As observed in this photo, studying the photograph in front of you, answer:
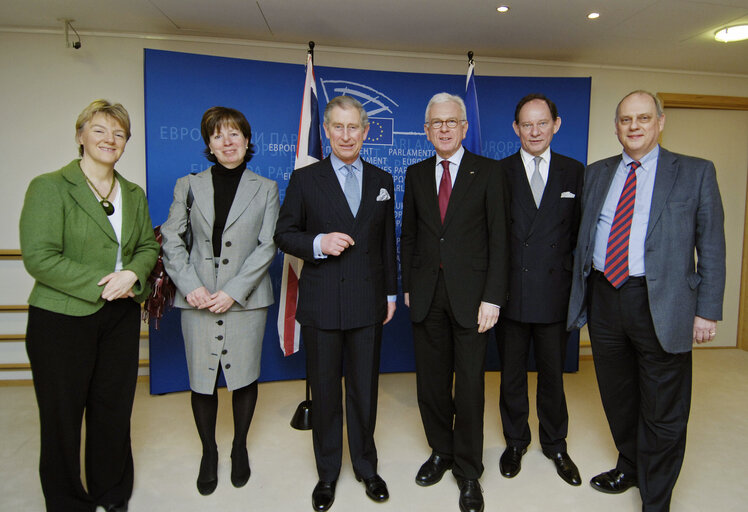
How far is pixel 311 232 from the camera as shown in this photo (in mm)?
2072

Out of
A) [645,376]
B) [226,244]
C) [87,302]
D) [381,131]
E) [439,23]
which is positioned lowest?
[645,376]

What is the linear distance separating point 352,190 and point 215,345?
0.97 meters

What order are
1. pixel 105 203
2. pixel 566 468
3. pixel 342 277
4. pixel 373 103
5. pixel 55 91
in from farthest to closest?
pixel 373 103
pixel 55 91
pixel 566 468
pixel 342 277
pixel 105 203

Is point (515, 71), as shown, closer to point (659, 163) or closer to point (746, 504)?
point (659, 163)

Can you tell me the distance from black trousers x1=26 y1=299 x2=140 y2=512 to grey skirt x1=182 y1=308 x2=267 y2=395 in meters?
0.24

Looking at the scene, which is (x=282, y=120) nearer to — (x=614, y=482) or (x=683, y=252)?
(x=683, y=252)

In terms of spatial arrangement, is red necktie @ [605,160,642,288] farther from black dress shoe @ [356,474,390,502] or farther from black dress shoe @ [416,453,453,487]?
black dress shoe @ [356,474,390,502]

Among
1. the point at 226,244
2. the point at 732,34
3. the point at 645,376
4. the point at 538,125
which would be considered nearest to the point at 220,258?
the point at 226,244

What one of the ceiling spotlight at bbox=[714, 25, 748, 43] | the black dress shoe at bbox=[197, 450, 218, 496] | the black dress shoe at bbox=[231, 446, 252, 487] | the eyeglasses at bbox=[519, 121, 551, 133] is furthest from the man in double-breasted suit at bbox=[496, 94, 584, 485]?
the ceiling spotlight at bbox=[714, 25, 748, 43]

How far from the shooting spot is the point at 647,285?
1.94m

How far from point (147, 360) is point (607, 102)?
4.66 m

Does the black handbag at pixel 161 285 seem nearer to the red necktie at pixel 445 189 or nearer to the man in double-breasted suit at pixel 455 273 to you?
the man in double-breasted suit at pixel 455 273

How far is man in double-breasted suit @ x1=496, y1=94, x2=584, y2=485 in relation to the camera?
228cm

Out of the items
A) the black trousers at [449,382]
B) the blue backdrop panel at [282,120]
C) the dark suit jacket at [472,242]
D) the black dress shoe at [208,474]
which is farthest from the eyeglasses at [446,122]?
the black dress shoe at [208,474]
